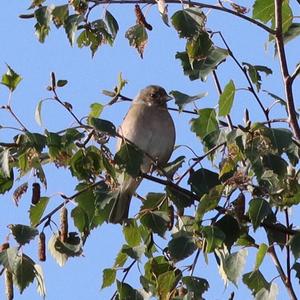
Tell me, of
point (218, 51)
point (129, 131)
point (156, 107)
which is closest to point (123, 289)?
point (218, 51)

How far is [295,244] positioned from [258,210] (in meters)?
0.21

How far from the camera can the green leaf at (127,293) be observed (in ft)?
13.8

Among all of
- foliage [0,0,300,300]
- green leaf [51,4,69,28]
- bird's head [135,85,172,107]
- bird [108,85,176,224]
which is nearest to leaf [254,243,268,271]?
foliage [0,0,300,300]

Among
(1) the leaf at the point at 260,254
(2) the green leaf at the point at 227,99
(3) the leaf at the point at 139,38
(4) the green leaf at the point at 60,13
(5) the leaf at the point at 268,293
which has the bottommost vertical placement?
(5) the leaf at the point at 268,293

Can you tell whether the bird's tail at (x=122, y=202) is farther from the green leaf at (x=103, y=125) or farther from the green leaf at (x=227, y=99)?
the green leaf at (x=227, y=99)

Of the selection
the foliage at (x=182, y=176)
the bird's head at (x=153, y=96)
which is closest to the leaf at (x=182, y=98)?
the foliage at (x=182, y=176)

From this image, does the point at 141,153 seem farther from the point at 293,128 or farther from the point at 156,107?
the point at 156,107

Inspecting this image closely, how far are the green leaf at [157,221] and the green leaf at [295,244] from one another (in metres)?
0.51

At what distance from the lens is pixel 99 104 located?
4391 millimetres

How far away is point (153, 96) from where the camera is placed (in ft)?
23.7

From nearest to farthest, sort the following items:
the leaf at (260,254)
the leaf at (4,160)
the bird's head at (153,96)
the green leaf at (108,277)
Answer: the leaf at (260,254) < the leaf at (4,160) < the green leaf at (108,277) < the bird's head at (153,96)

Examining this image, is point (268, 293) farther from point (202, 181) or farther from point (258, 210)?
point (202, 181)

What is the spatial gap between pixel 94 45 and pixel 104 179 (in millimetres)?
685

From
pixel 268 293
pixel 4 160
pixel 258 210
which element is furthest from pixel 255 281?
pixel 4 160
